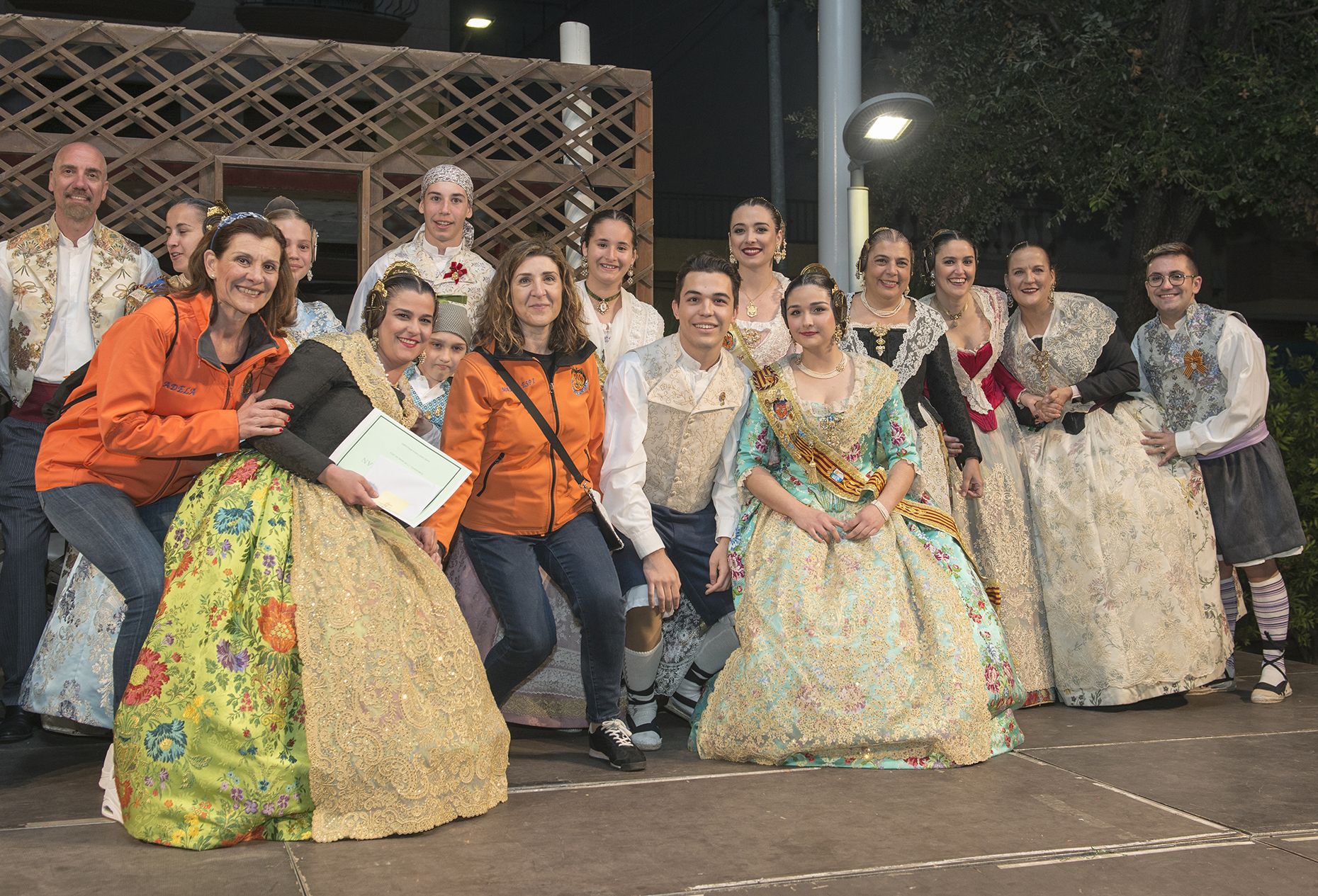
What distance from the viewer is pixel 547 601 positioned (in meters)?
3.70

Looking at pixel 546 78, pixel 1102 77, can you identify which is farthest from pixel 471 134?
pixel 1102 77

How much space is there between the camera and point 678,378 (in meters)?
4.07

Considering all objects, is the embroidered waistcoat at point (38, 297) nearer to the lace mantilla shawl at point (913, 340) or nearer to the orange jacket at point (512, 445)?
the orange jacket at point (512, 445)

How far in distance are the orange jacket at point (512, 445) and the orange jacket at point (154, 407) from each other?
565 millimetres

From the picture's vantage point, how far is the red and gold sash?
397 cm

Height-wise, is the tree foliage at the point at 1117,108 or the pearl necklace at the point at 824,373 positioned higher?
the tree foliage at the point at 1117,108

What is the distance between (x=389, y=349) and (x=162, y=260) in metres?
6.24

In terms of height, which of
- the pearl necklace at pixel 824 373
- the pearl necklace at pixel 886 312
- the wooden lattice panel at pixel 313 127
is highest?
the wooden lattice panel at pixel 313 127

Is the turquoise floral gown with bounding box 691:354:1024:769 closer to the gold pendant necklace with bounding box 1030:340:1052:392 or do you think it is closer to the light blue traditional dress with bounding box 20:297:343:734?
the gold pendant necklace with bounding box 1030:340:1052:392

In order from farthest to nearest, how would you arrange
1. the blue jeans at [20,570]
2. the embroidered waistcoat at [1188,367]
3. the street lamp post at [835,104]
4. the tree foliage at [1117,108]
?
the tree foliage at [1117,108] < the street lamp post at [835,104] < the embroidered waistcoat at [1188,367] < the blue jeans at [20,570]

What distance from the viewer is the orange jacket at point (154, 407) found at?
3.03 m

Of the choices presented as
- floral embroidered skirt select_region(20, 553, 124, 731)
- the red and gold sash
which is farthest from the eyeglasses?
floral embroidered skirt select_region(20, 553, 124, 731)

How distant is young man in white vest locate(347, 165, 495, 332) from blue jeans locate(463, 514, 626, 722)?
1.31 meters

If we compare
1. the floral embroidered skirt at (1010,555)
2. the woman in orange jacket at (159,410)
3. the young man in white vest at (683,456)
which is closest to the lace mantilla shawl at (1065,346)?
the floral embroidered skirt at (1010,555)
